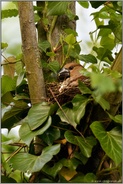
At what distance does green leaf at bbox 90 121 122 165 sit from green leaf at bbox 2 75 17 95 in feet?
1.11

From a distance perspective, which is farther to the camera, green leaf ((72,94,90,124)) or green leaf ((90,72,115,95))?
green leaf ((72,94,90,124))

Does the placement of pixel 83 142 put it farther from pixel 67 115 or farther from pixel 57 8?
pixel 57 8

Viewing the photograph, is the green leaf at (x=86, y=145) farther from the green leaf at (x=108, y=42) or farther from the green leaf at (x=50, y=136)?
the green leaf at (x=108, y=42)

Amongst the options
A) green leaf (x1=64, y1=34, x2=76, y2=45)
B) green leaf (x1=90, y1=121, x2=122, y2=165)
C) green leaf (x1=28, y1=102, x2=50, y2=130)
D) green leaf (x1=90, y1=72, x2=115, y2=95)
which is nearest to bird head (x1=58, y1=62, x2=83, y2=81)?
green leaf (x1=64, y1=34, x2=76, y2=45)

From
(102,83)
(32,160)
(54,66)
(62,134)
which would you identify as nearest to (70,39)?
(54,66)

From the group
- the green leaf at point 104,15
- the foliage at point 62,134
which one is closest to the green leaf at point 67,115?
the foliage at point 62,134

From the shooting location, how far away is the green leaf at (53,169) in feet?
3.19

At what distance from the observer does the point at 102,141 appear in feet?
3.02

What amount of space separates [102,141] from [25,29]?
40cm

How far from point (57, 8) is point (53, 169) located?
510 mm

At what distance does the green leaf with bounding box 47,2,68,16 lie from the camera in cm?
115

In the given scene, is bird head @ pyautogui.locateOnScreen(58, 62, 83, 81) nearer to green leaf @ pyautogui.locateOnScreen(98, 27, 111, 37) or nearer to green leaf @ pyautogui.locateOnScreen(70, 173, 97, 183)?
Result: green leaf @ pyautogui.locateOnScreen(98, 27, 111, 37)

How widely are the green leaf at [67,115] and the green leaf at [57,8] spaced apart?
33 cm

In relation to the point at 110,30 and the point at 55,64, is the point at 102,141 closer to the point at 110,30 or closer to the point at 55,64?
the point at 55,64
